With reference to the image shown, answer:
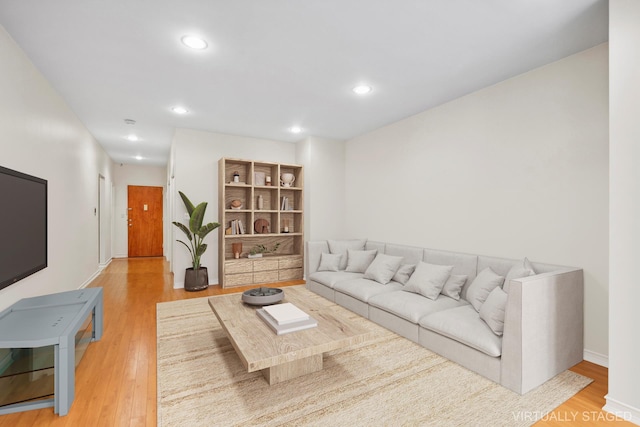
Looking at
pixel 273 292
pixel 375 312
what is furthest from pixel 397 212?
pixel 273 292

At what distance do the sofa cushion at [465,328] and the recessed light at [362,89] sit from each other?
239 centimetres

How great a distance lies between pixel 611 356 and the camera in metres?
1.90

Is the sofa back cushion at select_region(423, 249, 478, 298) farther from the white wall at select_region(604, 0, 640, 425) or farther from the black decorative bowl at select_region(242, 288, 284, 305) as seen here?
the black decorative bowl at select_region(242, 288, 284, 305)

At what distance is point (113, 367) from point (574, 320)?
369 cm

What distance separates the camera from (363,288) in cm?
359

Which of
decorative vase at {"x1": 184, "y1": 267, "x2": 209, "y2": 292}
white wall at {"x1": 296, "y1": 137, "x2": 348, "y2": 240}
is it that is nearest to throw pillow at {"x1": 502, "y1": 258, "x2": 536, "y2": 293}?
white wall at {"x1": 296, "y1": 137, "x2": 348, "y2": 240}

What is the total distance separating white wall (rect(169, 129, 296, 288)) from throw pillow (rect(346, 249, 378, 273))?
2170 mm

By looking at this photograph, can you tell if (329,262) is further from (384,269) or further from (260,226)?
(260,226)

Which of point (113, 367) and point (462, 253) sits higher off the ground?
point (462, 253)

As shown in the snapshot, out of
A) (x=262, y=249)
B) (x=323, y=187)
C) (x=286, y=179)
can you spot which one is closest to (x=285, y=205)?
(x=286, y=179)

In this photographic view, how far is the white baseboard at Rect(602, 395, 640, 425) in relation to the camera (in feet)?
5.85

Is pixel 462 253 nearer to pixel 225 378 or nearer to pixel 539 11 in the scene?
pixel 539 11

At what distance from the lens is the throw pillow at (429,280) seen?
312cm

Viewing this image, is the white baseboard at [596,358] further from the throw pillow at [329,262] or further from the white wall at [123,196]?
the white wall at [123,196]
